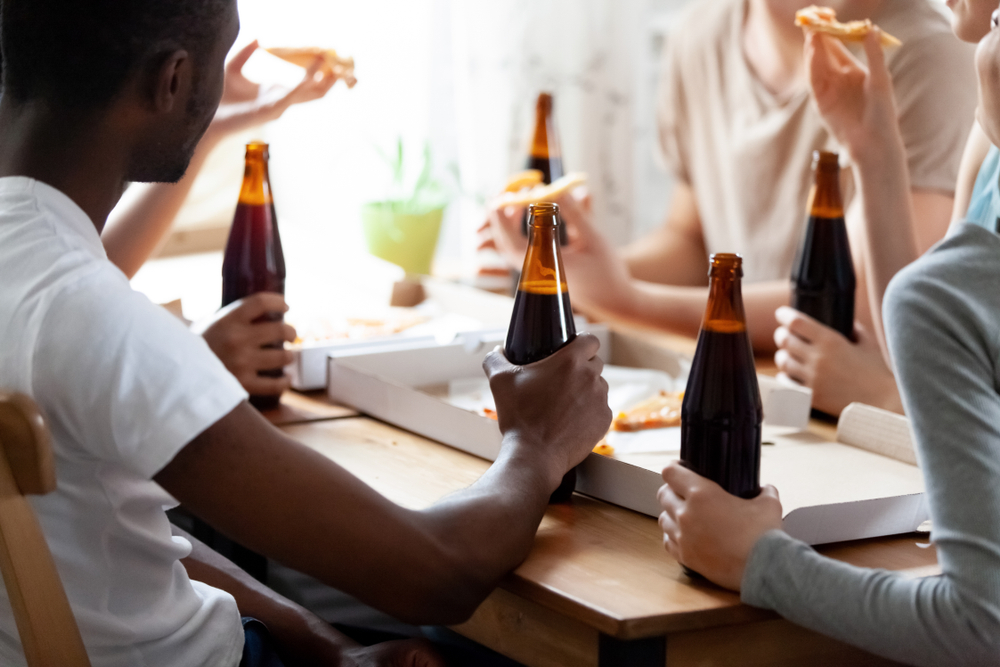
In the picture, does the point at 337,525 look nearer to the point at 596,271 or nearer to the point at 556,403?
the point at 556,403

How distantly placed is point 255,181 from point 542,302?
19.9 inches

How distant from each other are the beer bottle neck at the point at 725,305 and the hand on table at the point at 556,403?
0.56ft

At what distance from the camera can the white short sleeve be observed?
716mm

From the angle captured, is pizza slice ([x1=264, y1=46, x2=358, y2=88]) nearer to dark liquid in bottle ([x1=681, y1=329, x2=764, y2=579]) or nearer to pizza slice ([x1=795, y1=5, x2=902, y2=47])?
pizza slice ([x1=795, y1=5, x2=902, y2=47])

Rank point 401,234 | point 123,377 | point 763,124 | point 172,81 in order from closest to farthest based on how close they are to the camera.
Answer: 1. point 123,377
2. point 172,81
3. point 763,124
4. point 401,234

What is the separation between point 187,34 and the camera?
812 mm

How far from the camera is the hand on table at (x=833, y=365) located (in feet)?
4.18

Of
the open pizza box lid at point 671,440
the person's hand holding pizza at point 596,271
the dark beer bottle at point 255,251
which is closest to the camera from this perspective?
the open pizza box lid at point 671,440

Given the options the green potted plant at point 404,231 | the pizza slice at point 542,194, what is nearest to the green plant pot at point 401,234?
the green potted plant at point 404,231

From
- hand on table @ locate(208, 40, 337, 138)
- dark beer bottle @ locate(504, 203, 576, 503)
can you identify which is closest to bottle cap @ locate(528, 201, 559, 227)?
dark beer bottle @ locate(504, 203, 576, 503)

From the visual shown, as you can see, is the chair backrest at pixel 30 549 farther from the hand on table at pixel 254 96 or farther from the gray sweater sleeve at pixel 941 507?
the hand on table at pixel 254 96

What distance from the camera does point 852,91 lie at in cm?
138

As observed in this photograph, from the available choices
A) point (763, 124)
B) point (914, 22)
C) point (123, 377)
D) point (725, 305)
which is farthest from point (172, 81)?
point (763, 124)

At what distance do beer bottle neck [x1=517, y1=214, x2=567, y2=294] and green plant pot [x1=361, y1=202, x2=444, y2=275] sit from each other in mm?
1249
